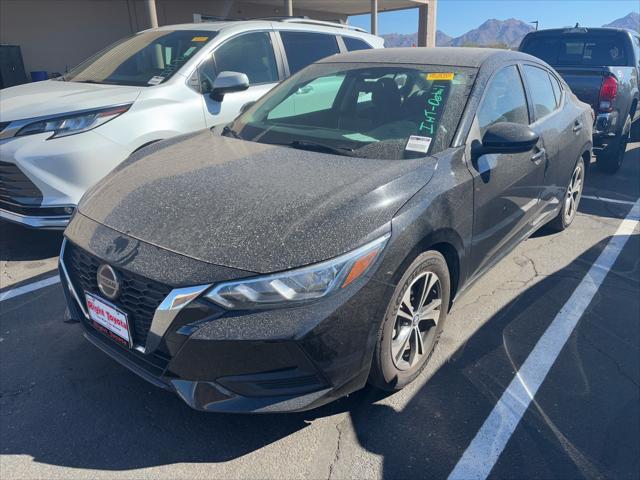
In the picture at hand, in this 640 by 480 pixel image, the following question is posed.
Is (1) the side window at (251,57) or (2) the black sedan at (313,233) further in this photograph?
(1) the side window at (251,57)

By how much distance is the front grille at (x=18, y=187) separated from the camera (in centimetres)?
402

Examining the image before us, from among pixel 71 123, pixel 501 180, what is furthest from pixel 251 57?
pixel 501 180

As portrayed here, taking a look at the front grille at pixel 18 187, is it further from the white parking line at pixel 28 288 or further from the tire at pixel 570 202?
the tire at pixel 570 202

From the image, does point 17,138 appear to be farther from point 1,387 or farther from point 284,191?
point 284,191

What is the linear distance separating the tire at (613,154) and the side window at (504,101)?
4.31 meters

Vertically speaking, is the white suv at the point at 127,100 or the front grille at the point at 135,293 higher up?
the white suv at the point at 127,100

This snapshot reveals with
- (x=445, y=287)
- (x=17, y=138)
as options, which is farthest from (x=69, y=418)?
(x=17, y=138)

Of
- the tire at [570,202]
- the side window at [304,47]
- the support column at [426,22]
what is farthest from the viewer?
the support column at [426,22]

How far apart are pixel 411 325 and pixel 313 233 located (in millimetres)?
831

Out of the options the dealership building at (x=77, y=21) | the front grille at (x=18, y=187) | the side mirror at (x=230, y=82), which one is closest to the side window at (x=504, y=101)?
the side mirror at (x=230, y=82)

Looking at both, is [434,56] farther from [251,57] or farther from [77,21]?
[77,21]

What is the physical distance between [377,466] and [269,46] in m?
4.71

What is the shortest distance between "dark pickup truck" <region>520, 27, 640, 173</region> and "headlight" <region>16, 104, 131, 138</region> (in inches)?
224

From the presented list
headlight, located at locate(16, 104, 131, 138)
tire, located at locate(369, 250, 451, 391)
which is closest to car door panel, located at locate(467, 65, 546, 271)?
tire, located at locate(369, 250, 451, 391)
